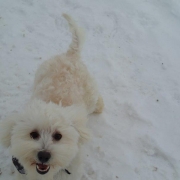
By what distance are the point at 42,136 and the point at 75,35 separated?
1.69 m

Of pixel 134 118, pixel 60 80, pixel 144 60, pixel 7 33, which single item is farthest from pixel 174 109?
pixel 7 33

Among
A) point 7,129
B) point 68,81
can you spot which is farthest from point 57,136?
point 68,81

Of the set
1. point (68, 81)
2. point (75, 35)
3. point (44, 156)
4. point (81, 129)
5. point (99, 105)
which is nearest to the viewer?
point (44, 156)

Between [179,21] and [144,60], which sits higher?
[179,21]

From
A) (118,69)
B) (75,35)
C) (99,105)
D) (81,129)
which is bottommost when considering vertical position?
(99,105)

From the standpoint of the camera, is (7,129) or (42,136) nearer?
(42,136)

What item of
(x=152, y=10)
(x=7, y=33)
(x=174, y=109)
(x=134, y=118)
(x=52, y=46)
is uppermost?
(x=152, y=10)

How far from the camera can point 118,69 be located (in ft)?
15.9

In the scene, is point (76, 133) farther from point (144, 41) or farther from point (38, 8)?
point (38, 8)

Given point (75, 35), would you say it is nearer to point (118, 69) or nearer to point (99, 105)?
point (99, 105)

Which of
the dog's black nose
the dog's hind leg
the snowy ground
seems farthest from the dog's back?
the dog's black nose

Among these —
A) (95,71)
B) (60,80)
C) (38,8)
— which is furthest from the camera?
(38,8)

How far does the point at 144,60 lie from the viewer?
510cm

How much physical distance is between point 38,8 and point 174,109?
382 cm
